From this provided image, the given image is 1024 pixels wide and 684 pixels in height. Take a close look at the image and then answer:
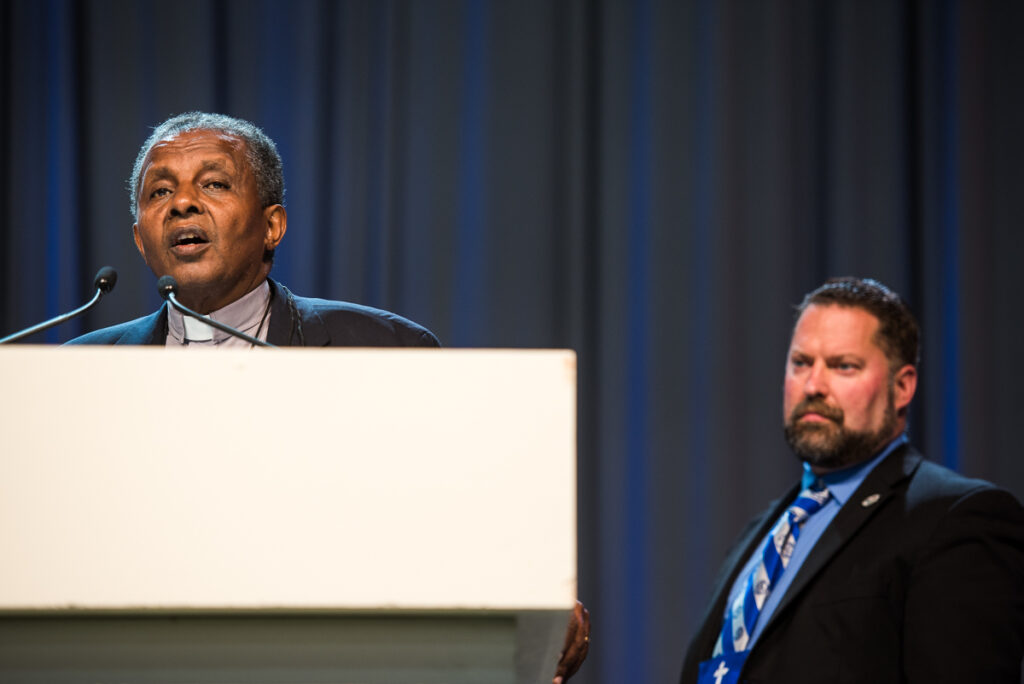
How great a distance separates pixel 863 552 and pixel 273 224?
138 cm

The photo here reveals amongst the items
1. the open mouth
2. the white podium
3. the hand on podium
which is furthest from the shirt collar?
the white podium

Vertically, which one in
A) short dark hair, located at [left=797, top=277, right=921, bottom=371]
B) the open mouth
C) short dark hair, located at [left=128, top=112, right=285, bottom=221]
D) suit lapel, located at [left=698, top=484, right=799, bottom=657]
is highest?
short dark hair, located at [left=128, top=112, right=285, bottom=221]

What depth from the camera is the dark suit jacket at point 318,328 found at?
193cm

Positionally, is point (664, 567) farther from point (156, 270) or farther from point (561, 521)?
point (561, 521)

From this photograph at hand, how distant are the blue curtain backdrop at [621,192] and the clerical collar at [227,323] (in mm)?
1331

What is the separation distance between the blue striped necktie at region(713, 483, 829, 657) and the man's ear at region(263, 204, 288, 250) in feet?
4.31

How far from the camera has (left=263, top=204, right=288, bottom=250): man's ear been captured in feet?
6.53

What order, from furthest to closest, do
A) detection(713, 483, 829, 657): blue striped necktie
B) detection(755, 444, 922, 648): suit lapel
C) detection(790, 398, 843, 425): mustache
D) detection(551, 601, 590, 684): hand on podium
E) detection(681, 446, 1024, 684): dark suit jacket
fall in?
1. detection(790, 398, 843, 425): mustache
2. detection(713, 483, 829, 657): blue striped necktie
3. detection(755, 444, 922, 648): suit lapel
4. detection(681, 446, 1024, 684): dark suit jacket
5. detection(551, 601, 590, 684): hand on podium

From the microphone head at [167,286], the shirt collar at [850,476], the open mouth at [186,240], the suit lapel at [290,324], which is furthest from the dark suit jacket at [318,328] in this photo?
the shirt collar at [850,476]

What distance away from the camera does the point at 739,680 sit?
233 centimetres

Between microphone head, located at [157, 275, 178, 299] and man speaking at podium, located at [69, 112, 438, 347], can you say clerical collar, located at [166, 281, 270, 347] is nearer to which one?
man speaking at podium, located at [69, 112, 438, 347]

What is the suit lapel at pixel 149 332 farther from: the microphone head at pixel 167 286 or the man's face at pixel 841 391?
the man's face at pixel 841 391

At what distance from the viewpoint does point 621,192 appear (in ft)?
11.1

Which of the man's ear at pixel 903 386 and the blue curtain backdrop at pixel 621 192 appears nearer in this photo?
the man's ear at pixel 903 386
